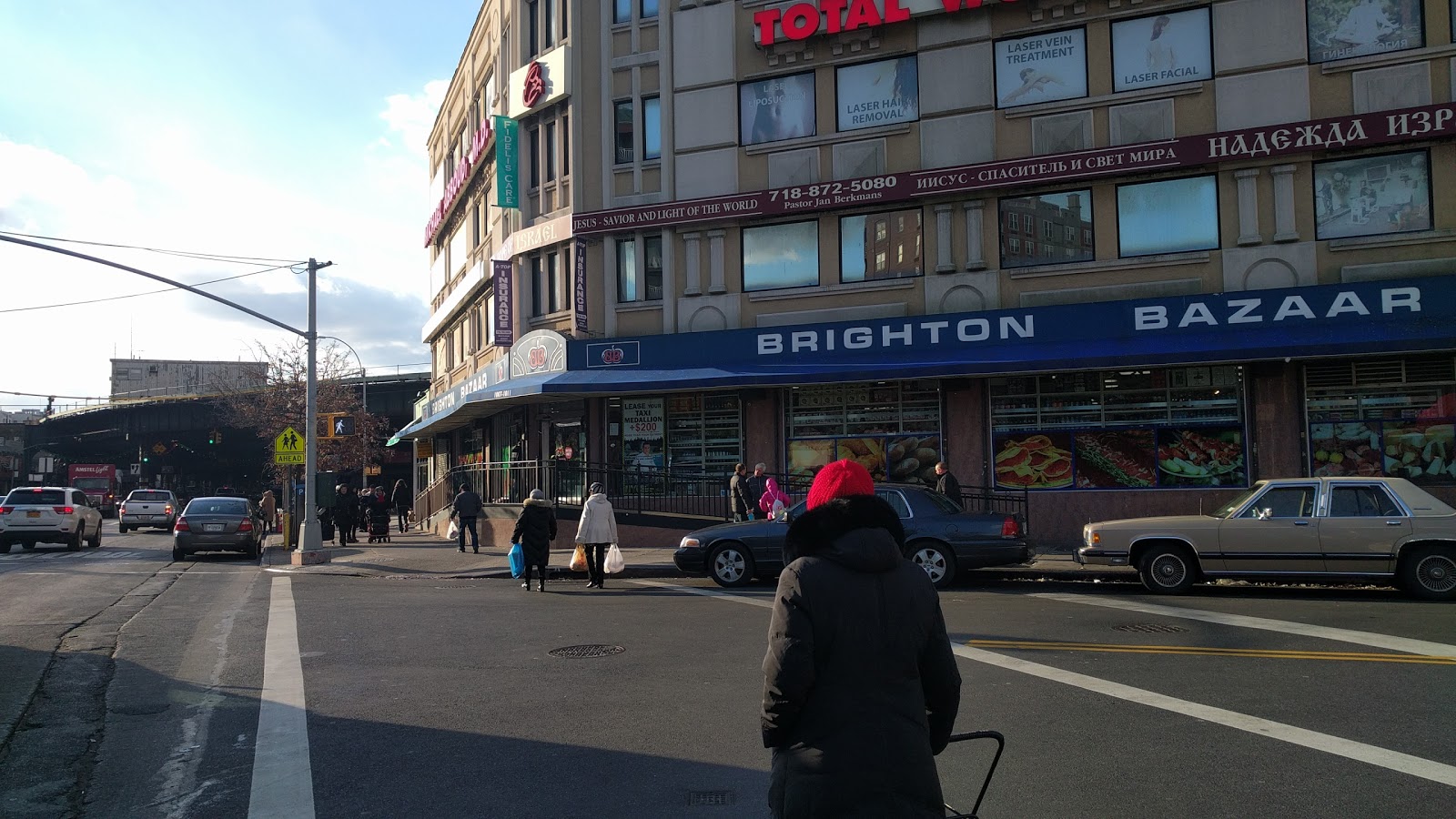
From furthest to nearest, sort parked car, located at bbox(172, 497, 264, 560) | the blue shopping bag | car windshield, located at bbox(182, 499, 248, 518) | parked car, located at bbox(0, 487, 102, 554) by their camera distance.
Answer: parked car, located at bbox(0, 487, 102, 554)
car windshield, located at bbox(182, 499, 248, 518)
parked car, located at bbox(172, 497, 264, 560)
the blue shopping bag

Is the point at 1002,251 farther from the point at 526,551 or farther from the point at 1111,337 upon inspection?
the point at 526,551

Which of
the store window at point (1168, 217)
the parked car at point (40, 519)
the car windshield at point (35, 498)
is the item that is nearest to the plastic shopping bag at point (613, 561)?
the store window at point (1168, 217)

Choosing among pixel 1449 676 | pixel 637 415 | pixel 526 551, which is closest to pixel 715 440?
pixel 637 415

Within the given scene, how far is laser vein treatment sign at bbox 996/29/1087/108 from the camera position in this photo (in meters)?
20.5

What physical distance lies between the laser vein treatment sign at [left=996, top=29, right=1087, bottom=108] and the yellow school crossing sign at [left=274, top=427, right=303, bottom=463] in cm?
1705

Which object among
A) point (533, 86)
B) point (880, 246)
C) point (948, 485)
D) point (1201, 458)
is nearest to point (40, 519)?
point (533, 86)

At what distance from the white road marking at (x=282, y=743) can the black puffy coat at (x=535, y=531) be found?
438 cm

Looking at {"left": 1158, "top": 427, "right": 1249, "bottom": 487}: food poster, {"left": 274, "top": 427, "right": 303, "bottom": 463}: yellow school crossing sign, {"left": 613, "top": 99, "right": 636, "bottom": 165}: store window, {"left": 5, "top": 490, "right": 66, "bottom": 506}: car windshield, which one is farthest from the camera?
{"left": 5, "top": 490, "right": 66, "bottom": 506}: car windshield

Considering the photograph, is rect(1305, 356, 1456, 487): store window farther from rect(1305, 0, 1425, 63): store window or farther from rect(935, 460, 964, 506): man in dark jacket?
rect(935, 460, 964, 506): man in dark jacket

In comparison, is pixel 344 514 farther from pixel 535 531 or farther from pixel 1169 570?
pixel 1169 570

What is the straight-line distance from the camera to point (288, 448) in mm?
24547

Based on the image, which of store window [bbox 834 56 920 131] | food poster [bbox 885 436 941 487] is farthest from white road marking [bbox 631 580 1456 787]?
store window [bbox 834 56 920 131]

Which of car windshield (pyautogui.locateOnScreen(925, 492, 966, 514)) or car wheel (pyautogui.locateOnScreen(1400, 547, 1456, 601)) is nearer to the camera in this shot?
car wheel (pyautogui.locateOnScreen(1400, 547, 1456, 601))

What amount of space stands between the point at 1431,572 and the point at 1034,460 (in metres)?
8.22
